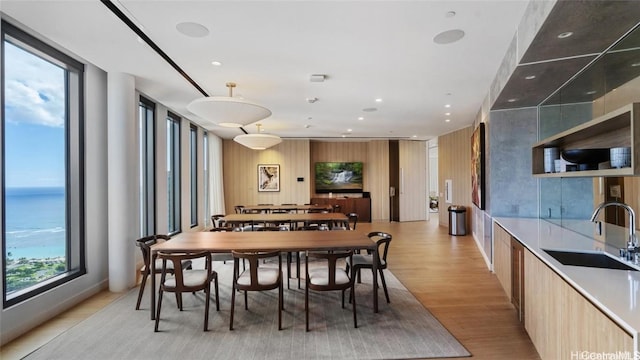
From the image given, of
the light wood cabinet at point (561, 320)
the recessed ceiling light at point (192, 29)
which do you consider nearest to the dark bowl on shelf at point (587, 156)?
the light wood cabinet at point (561, 320)

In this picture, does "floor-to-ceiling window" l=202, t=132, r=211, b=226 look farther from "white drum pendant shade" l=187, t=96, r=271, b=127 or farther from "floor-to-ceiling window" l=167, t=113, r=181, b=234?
"white drum pendant shade" l=187, t=96, r=271, b=127

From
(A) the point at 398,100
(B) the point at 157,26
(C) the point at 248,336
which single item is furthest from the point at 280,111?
(C) the point at 248,336

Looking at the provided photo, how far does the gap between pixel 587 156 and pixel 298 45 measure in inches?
115

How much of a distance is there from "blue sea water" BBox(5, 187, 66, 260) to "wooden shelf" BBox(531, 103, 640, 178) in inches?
199

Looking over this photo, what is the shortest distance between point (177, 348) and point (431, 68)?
172 inches

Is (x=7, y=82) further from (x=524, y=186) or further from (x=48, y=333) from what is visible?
(x=524, y=186)

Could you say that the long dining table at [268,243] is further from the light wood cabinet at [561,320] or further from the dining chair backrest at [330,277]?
the light wood cabinet at [561,320]

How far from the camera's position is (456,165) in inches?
380

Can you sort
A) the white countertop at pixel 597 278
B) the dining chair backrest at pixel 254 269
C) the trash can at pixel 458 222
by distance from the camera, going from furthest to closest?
the trash can at pixel 458 222 → the dining chair backrest at pixel 254 269 → the white countertop at pixel 597 278

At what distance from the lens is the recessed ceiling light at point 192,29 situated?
318cm

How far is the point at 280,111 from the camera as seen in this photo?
718 cm

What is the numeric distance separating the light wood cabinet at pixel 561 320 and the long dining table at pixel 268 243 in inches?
→ 56.8

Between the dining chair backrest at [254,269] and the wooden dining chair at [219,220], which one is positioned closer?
the dining chair backrest at [254,269]

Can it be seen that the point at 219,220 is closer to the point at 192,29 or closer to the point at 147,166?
the point at 147,166
